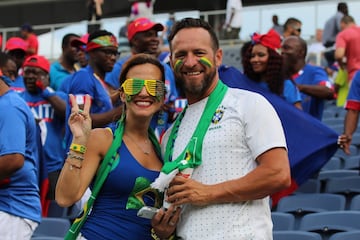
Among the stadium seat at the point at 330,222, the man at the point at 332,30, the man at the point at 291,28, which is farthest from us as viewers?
the man at the point at 332,30

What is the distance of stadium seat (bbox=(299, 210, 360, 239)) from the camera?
4941 millimetres

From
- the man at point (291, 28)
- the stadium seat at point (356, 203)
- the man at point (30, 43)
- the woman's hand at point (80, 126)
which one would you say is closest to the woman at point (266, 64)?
the stadium seat at point (356, 203)

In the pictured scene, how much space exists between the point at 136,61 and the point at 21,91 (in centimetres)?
395

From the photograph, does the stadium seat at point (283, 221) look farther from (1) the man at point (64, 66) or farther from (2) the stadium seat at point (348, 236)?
(1) the man at point (64, 66)

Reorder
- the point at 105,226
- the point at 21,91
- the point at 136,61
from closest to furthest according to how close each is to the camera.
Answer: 1. the point at 105,226
2. the point at 136,61
3. the point at 21,91

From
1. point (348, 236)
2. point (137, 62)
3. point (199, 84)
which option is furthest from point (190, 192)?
point (348, 236)

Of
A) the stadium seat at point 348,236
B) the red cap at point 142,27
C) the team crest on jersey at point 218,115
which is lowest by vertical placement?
the stadium seat at point 348,236

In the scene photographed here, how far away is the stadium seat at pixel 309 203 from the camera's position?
5.67 m

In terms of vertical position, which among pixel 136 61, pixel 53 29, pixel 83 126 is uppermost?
pixel 136 61

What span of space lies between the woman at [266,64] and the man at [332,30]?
21.3 feet

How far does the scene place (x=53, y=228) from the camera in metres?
5.79

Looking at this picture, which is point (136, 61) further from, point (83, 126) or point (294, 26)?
point (294, 26)

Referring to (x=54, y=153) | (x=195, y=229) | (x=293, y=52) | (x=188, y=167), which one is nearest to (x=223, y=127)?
(x=188, y=167)

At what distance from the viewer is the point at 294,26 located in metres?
11.2
